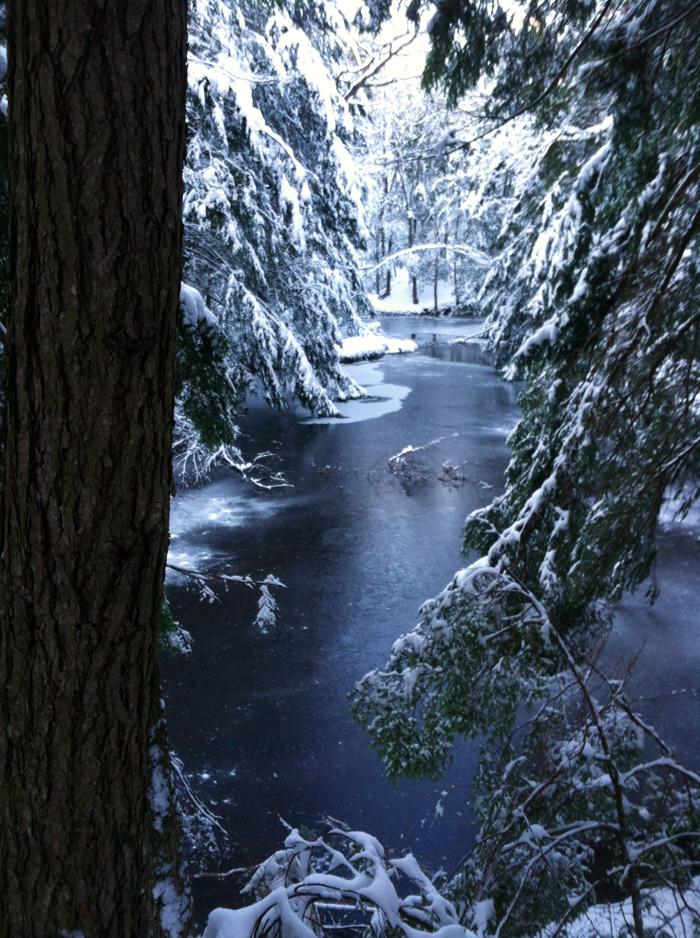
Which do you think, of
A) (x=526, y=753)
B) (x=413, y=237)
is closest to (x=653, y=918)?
(x=526, y=753)

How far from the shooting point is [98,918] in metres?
1.63

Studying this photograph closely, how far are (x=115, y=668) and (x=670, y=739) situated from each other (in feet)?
19.2

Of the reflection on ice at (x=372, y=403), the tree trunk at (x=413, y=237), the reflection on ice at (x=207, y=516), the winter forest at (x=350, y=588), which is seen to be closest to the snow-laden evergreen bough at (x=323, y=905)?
the winter forest at (x=350, y=588)

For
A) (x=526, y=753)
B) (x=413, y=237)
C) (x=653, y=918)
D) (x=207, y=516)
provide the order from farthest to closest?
(x=413, y=237) → (x=207, y=516) → (x=526, y=753) → (x=653, y=918)

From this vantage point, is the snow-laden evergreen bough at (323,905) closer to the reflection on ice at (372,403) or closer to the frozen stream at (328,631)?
the frozen stream at (328,631)

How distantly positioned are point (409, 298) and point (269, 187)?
35882mm

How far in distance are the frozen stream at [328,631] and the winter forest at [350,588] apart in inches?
1.7

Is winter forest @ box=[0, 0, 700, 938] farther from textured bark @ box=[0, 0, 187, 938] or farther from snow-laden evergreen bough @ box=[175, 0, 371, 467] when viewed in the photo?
snow-laden evergreen bough @ box=[175, 0, 371, 467]

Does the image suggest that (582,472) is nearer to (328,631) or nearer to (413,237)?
(328,631)

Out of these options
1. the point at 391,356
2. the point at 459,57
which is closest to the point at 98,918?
the point at 459,57

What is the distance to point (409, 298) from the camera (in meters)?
48.3

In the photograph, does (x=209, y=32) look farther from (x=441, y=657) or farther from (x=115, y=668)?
(x=115, y=668)

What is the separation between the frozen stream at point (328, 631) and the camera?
18.1 ft

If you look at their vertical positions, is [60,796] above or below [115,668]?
below
